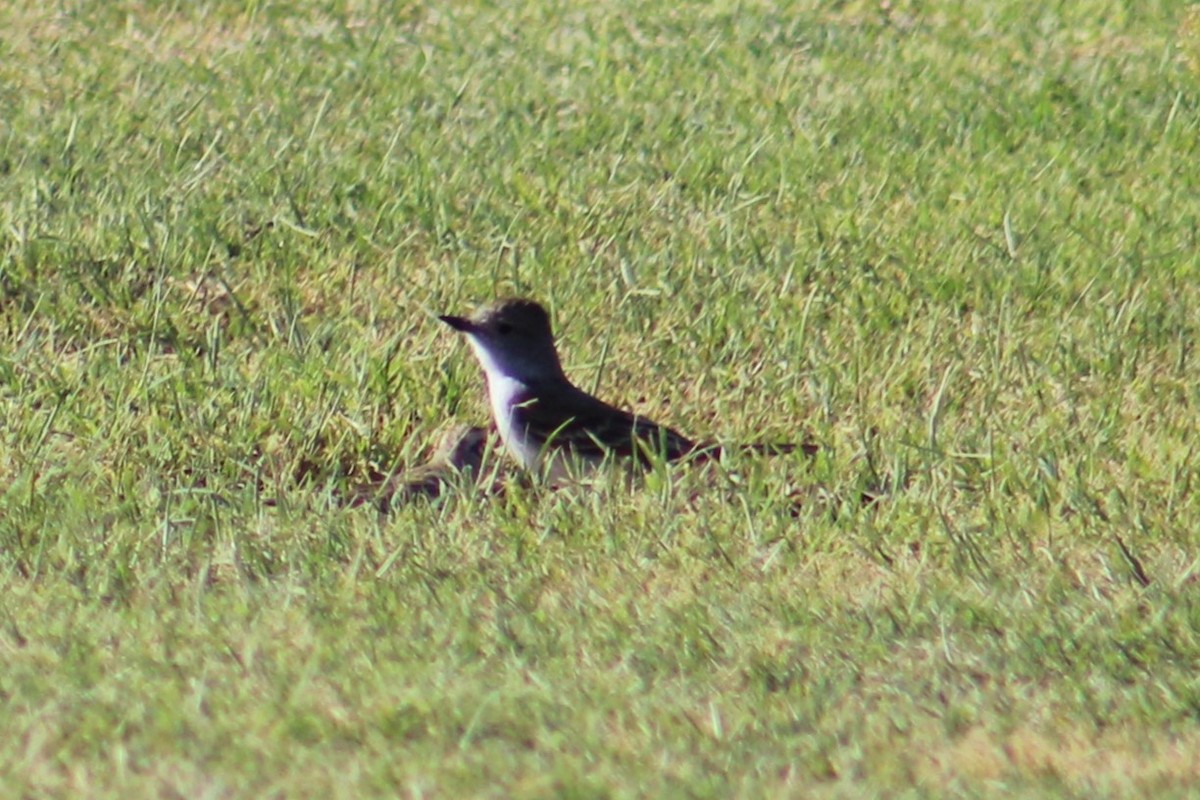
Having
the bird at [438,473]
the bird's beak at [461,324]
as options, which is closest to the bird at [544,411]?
the bird's beak at [461,324]

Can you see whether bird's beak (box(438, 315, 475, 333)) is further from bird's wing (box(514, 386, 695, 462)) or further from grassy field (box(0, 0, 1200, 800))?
bird's wing (box(514, 386, 695, 462))

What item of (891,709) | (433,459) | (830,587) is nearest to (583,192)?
(433,459)

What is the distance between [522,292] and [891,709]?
337 centimetres

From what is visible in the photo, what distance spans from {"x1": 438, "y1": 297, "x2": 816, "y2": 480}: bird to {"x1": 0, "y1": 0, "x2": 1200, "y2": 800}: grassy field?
170 mm

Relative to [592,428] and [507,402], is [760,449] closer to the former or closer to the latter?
[592,428]

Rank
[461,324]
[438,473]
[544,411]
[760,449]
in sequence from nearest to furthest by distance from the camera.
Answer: [438,473]
[760,449]
[544,411]
[461,324]

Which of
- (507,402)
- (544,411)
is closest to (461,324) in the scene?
(507,402)

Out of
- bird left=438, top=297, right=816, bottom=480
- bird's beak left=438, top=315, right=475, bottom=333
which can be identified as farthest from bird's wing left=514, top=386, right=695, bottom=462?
bird's beak left=438, top=315, right=475, bottom=333

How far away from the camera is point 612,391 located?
7.21 m

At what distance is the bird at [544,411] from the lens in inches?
257

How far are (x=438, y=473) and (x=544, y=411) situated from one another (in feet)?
1.44

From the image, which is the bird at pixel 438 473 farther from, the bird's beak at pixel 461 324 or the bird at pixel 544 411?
the bird's beak at pixel 461 324

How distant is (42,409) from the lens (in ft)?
21.9

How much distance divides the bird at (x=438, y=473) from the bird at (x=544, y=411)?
0.11 metres
